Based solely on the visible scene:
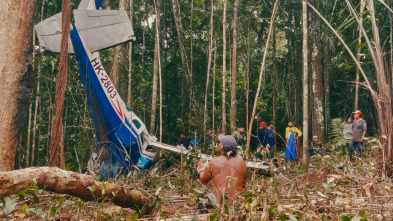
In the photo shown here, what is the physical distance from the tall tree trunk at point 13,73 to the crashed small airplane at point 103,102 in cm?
311

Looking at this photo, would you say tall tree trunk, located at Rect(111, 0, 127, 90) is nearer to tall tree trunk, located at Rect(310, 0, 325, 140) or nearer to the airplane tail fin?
the airplane tail fin

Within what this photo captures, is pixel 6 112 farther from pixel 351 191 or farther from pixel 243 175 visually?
pixel 351 191

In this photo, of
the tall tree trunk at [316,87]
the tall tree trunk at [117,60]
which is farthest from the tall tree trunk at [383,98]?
the tall tree trunk at [316,87]

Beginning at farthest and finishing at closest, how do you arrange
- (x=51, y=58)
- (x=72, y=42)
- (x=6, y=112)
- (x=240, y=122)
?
(x=240, y=122), (x=51, y=58), (x=72, y=42), (x=6, y=112)

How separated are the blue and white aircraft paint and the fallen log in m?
3.92

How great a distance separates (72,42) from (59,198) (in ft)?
17.1

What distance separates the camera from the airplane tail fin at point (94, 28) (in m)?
7.12

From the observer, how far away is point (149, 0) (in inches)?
783

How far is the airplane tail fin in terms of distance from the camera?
7125mm

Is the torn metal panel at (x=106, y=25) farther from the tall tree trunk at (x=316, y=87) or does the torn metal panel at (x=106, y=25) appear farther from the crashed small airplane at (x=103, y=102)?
the tall tree trunk at (x=316, y=87)

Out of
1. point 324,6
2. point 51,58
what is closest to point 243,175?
point 51,58

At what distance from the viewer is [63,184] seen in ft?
10.8

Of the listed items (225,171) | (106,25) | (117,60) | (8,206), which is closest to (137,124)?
(117,60)

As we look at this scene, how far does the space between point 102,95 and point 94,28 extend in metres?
1.93
